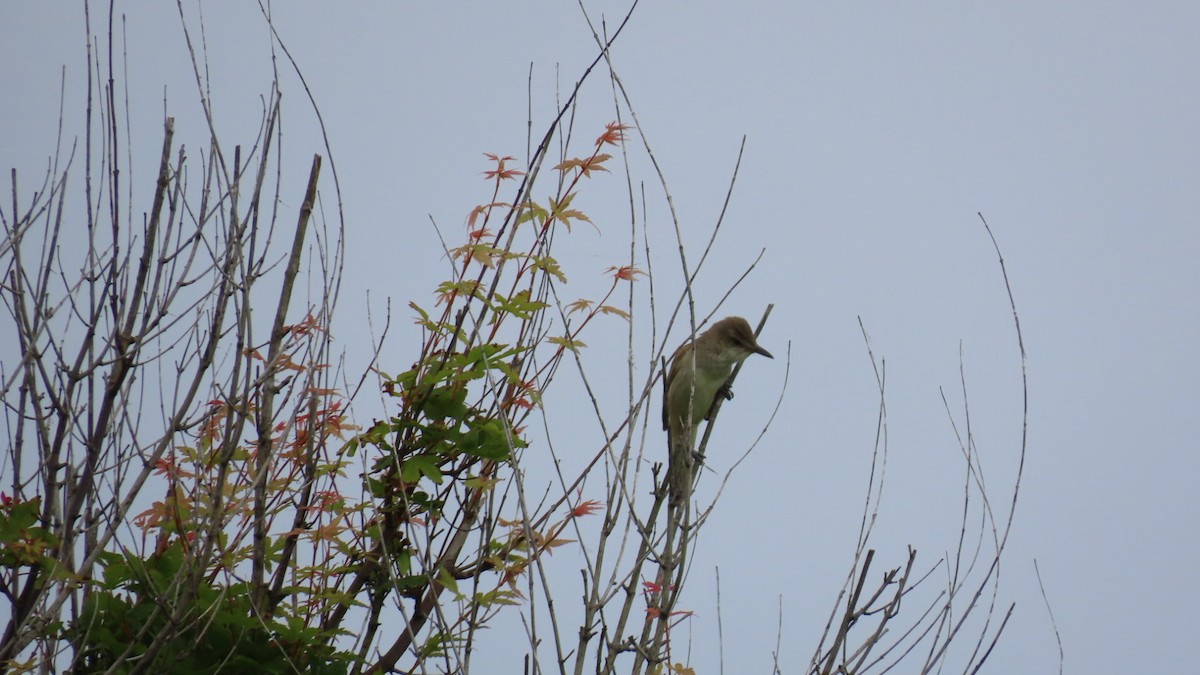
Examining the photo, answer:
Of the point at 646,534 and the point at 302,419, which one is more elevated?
the point at 302,419

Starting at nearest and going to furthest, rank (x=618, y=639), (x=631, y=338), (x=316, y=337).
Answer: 1. (x=618, y=639)
2. (x=631, y=338)
3. (x=316, y=337)

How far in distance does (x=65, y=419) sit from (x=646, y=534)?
181cm

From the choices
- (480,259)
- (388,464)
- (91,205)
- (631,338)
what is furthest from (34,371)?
(631,338)

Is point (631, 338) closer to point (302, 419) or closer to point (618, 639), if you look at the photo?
point (618, 639)

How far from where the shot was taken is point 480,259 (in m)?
3.73

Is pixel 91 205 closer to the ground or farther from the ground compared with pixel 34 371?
farther from the ground

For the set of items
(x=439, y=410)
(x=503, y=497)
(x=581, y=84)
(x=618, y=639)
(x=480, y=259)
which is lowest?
(x=618, y=639)

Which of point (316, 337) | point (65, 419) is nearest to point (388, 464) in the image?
point (316, 337)

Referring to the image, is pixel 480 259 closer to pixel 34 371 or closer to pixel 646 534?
pixel 646 534

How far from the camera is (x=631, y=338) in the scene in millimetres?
3322

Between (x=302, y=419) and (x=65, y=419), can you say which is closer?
(x=65, y=419)

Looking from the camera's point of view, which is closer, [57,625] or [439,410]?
[57,625]

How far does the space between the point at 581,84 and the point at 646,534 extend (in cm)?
155

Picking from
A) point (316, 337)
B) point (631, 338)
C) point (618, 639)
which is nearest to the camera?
point (618, 639)
